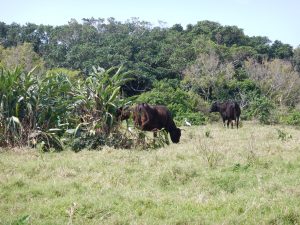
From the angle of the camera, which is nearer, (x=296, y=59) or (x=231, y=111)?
(x=231, y=111)

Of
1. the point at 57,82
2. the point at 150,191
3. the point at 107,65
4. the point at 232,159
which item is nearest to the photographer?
the point at 150,191

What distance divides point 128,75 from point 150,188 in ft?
74.3

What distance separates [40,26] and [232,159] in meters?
37.6

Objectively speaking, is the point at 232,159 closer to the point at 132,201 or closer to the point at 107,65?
the point at 132,201

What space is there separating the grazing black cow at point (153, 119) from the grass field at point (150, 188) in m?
3.00

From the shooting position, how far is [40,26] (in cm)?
4306

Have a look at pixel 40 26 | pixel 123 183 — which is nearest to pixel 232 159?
pixel 123 183

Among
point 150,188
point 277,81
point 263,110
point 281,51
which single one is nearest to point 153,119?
point 150,188

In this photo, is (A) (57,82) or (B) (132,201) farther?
(A) (57,82)

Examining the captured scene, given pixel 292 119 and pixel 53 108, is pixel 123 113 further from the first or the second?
pixel 292 119

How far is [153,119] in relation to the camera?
42.7 feet

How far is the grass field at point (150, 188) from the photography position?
5.20 meters

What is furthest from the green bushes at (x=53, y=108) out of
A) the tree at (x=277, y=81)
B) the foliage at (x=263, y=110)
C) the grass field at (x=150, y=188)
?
the tree at (x=277, y=81)

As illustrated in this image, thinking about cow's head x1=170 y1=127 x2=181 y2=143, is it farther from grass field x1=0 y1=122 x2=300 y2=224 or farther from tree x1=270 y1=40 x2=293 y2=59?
tree x1=270 y1=40 x2=293 y2=59
